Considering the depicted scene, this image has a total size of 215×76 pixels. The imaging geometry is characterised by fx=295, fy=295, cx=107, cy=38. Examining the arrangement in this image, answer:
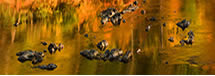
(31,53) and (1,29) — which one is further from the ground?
(1,29)

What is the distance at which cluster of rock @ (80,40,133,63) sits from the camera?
1.44 meters

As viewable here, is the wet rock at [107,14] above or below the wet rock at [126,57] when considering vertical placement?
above

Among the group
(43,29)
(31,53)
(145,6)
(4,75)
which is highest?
(145,6)

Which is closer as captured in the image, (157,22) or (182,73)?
(182,73)

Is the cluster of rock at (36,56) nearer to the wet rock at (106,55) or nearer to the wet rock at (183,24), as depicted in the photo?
the wet rock at (106,55)

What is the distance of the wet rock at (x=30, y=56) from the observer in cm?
145

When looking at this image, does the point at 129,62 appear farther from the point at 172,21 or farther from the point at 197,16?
the point at 197,16

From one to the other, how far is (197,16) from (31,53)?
2.89 ft

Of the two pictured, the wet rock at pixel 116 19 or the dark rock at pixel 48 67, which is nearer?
the dark rock at pixel 48 67

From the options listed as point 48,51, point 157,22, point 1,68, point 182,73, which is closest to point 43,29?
point 48,51

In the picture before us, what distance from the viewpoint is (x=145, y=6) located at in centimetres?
157

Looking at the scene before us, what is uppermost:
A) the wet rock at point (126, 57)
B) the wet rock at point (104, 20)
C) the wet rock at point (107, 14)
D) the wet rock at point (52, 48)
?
the wet rock at point (107, 14)

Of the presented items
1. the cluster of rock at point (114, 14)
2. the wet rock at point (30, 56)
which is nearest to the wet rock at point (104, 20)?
the cluster of rock at point (114, 14)

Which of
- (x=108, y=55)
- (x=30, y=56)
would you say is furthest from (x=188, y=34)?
(x=30, y=56)
